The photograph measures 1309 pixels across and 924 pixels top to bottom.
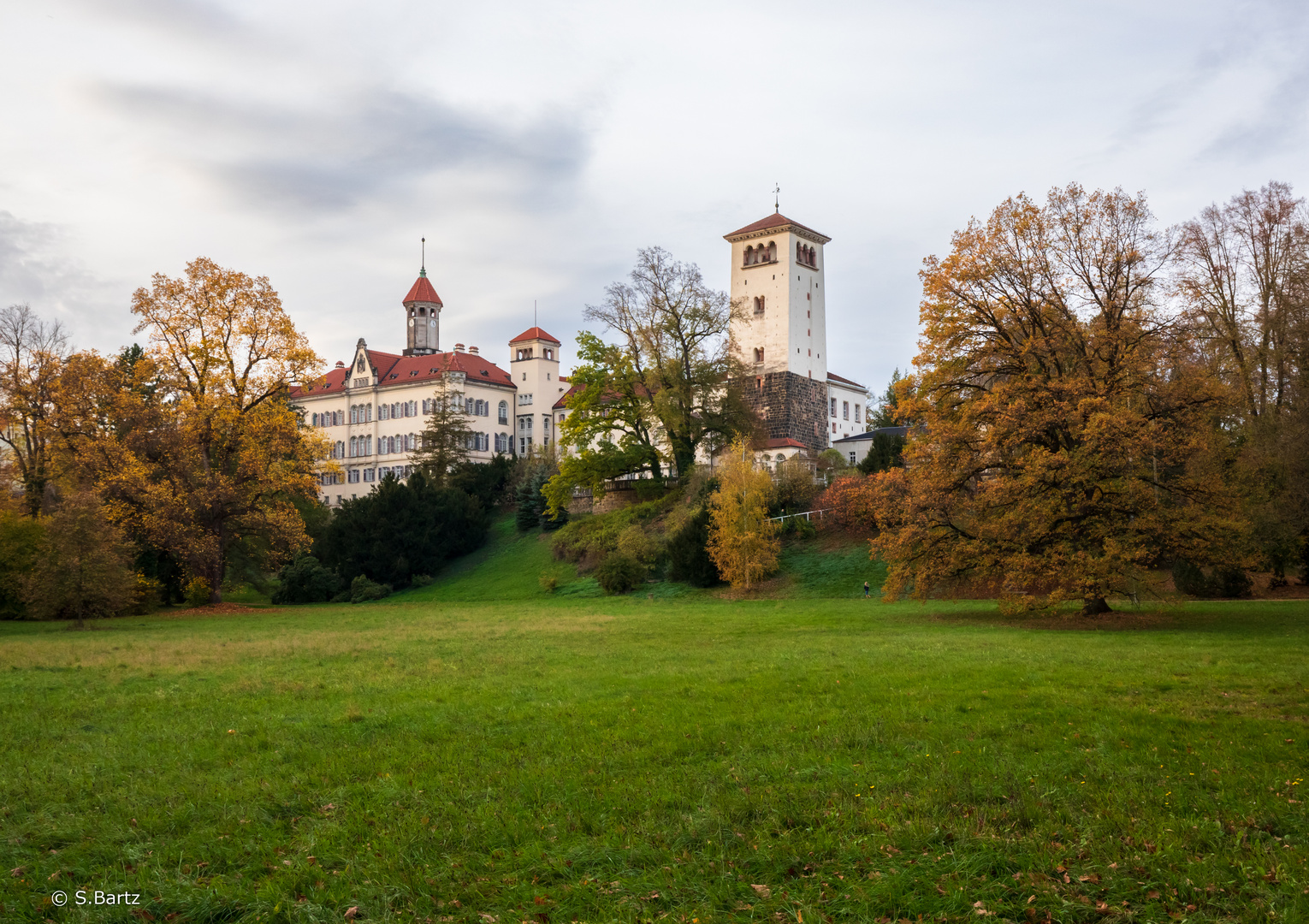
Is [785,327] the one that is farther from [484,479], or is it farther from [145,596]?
[145,596]

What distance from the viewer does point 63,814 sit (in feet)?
23.6

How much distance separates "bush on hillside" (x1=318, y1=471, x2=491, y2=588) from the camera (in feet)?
168

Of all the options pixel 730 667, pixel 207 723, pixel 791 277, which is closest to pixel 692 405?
pixel 791 277

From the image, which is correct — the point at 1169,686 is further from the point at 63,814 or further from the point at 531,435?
the point at 531,435

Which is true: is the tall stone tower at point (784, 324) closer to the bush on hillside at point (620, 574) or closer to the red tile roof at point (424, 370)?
the bush on hillside at point (620, 574)

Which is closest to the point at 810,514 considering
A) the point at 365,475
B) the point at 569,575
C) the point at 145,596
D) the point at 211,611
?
the point at 569,575

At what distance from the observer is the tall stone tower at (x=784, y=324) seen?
65.7 metres

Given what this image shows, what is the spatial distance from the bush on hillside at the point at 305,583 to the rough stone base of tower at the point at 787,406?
29.8 meters

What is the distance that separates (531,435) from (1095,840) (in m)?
89.6

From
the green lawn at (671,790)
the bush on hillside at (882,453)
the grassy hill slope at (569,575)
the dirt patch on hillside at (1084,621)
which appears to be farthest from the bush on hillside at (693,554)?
the green lawn at (671,790)

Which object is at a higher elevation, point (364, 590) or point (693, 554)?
point (693, 554)

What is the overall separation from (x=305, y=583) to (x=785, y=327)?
36070 mm

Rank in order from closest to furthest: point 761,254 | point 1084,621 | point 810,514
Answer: point 1084,621 < point 810,514 < point 761,254

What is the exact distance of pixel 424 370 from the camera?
9256cm
